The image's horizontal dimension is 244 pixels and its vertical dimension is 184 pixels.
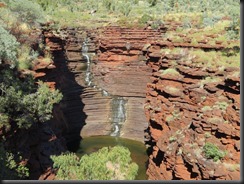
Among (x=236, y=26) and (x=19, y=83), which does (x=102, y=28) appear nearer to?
(x=236, y=26)

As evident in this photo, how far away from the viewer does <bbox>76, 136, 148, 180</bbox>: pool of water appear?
96.3 ft

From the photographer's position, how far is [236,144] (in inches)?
619

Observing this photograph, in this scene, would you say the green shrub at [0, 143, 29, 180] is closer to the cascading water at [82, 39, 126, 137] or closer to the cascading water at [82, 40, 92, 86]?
the cascading water at [82, 39, 126, 137]

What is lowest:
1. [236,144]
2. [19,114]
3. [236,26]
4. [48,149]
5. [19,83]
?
[48,149]

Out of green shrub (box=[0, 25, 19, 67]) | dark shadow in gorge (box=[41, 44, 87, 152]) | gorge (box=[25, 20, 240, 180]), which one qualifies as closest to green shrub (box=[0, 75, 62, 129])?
green shrub (box=[0, 25, 19, 67])

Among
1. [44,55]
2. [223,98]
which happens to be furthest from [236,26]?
[44,55]

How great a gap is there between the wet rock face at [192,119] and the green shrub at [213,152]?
0.65 ft

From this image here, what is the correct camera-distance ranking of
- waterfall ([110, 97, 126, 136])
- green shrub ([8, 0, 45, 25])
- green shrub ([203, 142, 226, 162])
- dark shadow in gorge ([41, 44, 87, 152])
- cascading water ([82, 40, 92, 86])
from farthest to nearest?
cascading water ([82, 40, 92, 86])
waterfall ([110, 97, 126, 136])
dark shadow in gorge ([41, 44, 87, 152])
green shrub ([8, 0, 45, 25])
green shrub ([203, 142, 226, 162])

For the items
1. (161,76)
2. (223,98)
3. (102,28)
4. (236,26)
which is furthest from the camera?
(102,28)

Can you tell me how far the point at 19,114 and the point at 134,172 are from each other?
34.6 ft

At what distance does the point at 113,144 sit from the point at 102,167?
897 inches

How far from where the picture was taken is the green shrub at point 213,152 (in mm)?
16031

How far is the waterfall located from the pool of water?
3.93 ft

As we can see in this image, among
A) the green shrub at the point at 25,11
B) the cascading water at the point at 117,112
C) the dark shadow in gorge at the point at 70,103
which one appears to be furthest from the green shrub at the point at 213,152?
the cascading water at the point at 117,112
